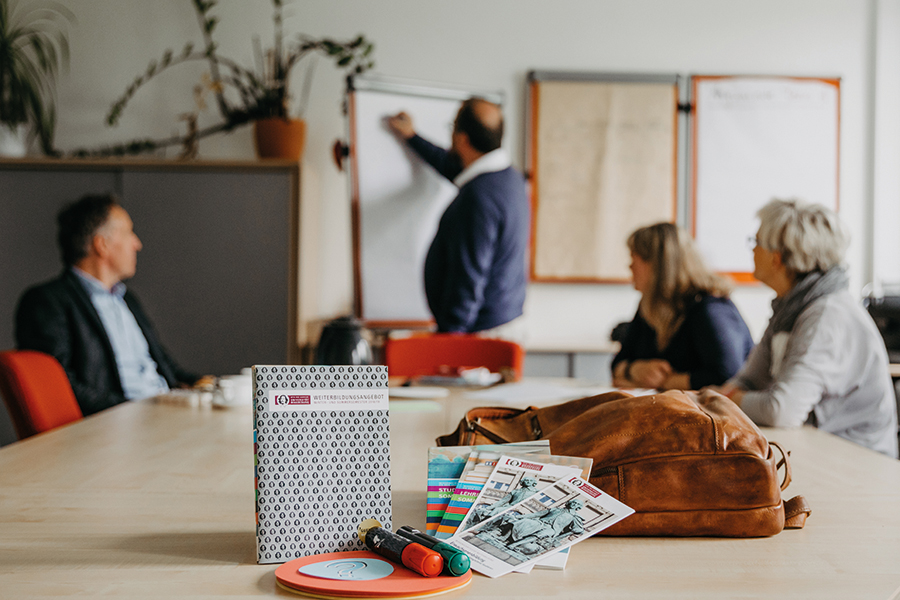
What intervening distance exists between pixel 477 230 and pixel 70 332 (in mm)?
1700

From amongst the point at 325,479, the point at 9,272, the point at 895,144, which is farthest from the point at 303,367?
the point at 895,144

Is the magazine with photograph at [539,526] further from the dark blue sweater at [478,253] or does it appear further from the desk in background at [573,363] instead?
the desk in background at [573,363]

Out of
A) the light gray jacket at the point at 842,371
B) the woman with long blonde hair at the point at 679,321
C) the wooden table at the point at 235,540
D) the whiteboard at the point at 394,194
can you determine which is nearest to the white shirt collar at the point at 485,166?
the whiteboard at the point at 394,194

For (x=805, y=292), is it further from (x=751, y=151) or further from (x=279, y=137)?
(x=279, y=137)

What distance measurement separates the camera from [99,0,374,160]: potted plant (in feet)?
11.5

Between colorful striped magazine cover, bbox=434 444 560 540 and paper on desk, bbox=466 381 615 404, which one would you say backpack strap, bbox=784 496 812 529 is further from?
paper on desk, bbox=466 381 615 404

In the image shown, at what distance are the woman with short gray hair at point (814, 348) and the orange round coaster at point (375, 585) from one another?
1.12 metres

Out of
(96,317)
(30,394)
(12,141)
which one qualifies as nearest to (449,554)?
(30,394)

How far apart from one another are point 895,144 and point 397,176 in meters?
2.70

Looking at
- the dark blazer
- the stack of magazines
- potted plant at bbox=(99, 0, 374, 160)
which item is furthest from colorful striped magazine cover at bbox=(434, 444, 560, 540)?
potted plant at bbox=(99, 0, 374, 160)

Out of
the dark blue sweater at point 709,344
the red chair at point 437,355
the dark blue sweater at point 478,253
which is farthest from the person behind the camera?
the dark blue sweater at point 478,253

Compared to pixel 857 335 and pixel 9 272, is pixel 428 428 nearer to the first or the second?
pixel 857 335

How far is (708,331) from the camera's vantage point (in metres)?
2.30

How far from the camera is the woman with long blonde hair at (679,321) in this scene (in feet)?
7.50
